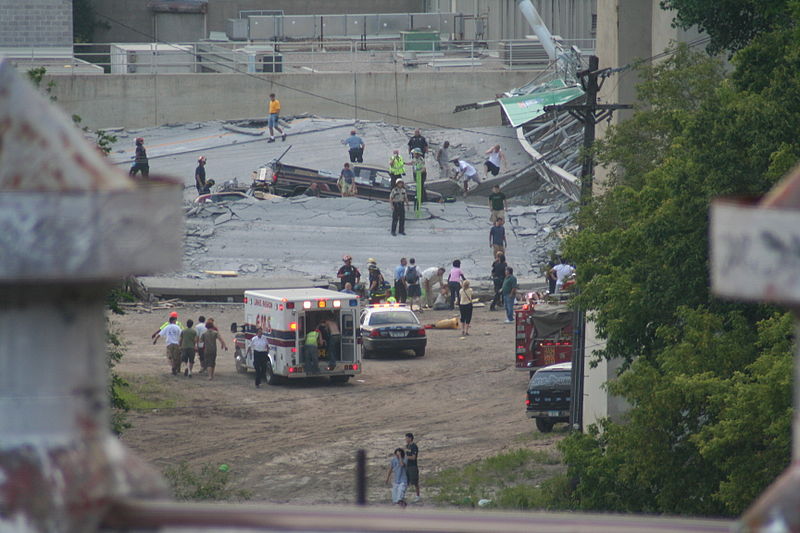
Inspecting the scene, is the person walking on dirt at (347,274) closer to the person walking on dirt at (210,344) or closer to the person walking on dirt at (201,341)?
the person walking on dirt at (201,341)

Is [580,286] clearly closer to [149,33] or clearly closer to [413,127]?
[413,127]

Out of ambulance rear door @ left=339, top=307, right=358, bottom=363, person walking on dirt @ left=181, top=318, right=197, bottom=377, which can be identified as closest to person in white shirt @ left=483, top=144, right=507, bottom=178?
ambulance rear door @ left=339, top=307, right=358, bottom=363

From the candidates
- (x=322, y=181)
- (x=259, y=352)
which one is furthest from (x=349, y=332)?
(x=322, y=181)

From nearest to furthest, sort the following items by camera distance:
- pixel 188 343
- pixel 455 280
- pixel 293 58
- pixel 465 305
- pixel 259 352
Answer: pixel 259 352 → pixel 188 343 → pixel 465 305 → pixel 455 280 → pixel 293 58

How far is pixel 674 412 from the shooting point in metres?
17.3

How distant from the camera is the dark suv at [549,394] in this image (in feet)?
92.8

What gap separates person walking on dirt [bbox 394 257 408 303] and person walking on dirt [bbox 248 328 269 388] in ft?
31.2

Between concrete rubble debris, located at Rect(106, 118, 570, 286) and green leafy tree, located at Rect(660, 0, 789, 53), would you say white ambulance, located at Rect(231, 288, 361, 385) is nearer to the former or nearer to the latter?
concrete rubble debris, located at Rect(106, 118, 570, 286)

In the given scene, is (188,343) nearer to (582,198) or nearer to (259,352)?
(259,352)

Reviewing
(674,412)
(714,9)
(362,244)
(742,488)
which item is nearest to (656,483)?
(674,412)

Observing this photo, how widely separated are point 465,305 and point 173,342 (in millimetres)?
9142

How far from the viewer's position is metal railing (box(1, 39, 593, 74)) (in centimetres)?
6481

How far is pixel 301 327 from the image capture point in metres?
32.0

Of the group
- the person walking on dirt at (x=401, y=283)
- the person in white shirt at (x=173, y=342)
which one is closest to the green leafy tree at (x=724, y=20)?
the person in white shirt at (x=173, y=342)
